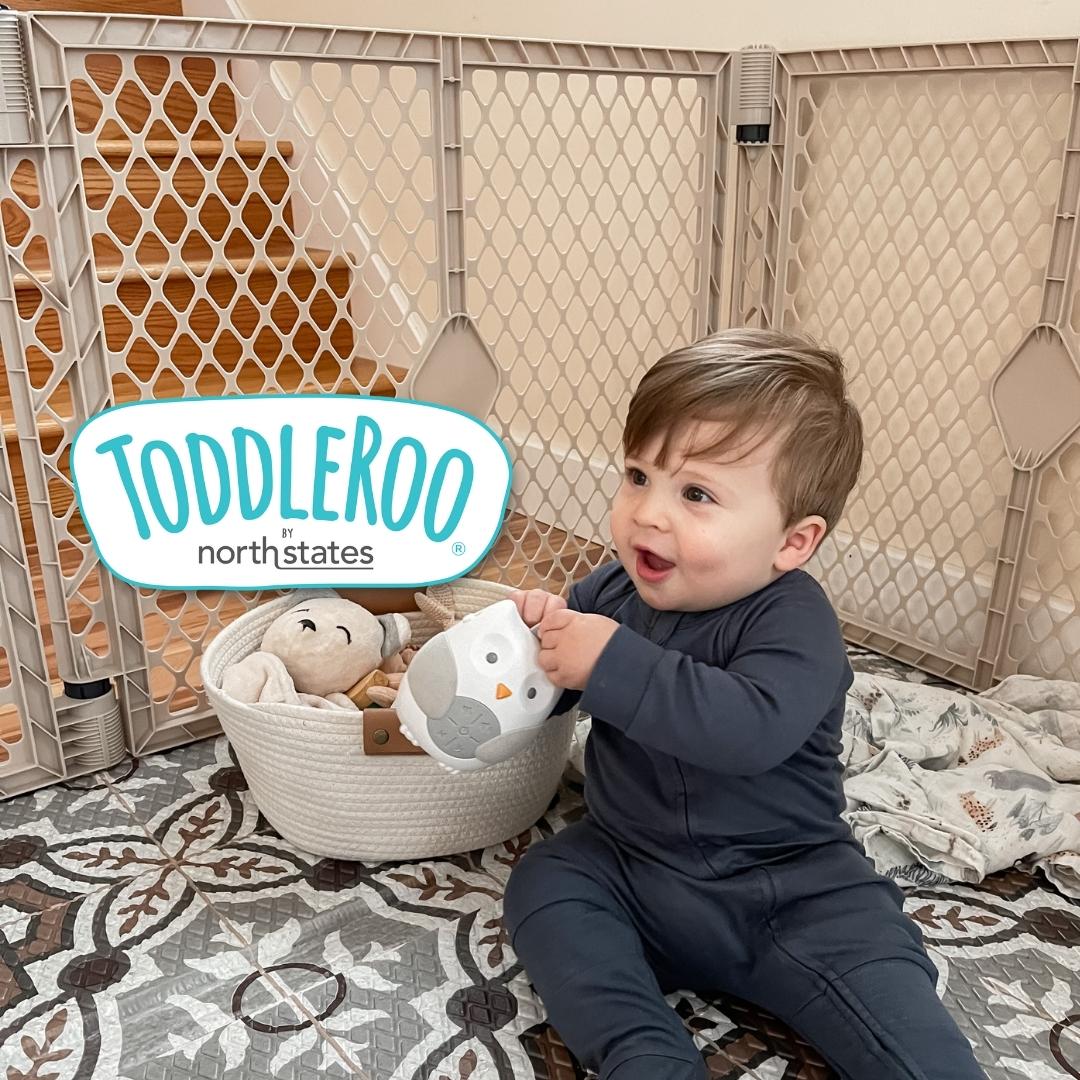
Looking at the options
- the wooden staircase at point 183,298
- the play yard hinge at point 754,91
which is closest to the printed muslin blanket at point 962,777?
the wooden staircase at point 183,298

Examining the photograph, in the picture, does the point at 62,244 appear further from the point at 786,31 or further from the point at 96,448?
the point at 786,31

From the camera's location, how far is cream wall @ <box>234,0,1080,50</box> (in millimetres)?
1157

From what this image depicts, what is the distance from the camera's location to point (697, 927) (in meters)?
0.78

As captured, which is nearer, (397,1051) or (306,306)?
(397,1051)

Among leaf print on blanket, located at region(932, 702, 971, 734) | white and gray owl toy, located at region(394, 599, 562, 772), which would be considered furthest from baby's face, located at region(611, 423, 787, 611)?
leaf print on blanket, located at region(932, 702, 971, 734)

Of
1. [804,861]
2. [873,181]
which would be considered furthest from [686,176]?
[804,861]

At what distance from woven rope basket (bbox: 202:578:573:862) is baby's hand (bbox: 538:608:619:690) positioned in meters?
0.16

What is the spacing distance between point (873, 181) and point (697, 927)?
0.91 metres

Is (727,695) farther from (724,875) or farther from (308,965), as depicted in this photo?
(308,965)

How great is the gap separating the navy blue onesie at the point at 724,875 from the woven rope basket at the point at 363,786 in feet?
0.32

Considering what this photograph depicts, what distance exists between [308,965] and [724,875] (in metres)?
0.32

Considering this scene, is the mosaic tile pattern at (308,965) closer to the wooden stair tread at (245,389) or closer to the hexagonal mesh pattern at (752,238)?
the wooden stair tread at (245,389)

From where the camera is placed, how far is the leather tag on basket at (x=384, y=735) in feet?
2.86

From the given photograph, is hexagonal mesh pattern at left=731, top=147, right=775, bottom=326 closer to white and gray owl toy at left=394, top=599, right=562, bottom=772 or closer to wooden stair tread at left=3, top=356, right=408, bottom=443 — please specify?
wooden stair tread at left=3, top=356, right=408, bottom=443
